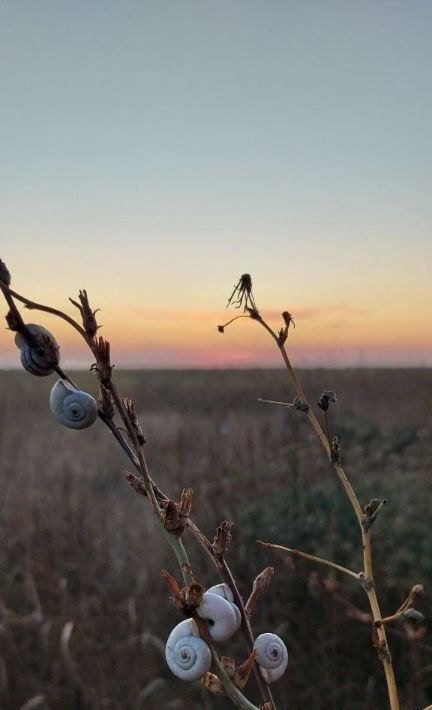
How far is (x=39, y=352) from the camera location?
0.43m

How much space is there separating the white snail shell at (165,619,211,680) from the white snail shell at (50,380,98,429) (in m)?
0.14

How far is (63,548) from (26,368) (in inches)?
122

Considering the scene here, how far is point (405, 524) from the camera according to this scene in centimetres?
315

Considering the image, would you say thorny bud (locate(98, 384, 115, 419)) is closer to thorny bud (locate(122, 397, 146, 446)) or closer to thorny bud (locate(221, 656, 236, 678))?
thorny bud (locate(122, 397, 146, 446))

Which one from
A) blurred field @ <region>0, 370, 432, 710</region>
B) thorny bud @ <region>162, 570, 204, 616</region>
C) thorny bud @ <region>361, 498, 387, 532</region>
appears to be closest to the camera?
thorny bud @ <region>162, 570, 204, 616</region>

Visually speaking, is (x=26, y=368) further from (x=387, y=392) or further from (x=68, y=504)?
(x=387, y=392)

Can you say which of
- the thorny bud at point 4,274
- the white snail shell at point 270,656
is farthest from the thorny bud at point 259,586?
the thorny bud at point 4,274

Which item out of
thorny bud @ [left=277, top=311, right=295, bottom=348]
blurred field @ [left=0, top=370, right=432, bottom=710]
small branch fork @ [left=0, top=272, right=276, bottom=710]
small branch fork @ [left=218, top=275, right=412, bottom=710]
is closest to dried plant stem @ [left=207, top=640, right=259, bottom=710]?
small branch fork @ [left=0, top=272, right=276, bottom=710]

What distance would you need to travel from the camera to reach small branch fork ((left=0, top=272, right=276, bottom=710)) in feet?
1.29

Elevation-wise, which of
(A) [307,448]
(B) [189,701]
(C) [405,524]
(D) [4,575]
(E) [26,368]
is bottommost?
(B) [189,701]

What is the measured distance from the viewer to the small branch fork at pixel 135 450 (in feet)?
1.29

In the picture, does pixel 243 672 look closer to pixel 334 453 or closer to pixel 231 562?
pixel 334 453

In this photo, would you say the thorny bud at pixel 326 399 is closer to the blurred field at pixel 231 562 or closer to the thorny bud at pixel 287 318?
the thorny bud at pixel 287 318

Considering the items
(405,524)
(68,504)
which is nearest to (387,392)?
(405,524)
